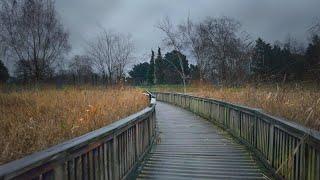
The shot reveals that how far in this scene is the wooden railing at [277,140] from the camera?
4.78 metres

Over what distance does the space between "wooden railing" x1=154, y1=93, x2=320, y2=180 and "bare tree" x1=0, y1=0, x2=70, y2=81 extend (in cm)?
1704

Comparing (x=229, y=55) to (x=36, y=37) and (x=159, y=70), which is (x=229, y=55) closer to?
(x=36, y=37)

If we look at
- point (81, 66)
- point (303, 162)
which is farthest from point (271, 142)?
point (81, 66)

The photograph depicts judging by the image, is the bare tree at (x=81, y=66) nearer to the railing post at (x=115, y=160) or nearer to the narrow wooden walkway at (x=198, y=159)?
the narrow wooden walkway at (x=198, y=159)

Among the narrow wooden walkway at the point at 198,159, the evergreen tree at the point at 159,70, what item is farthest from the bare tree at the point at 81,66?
the evergreen tree at the point at 159,70

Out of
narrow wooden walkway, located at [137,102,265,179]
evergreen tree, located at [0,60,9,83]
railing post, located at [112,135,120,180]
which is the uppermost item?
evergreen tree, located at [0,60,9,83]

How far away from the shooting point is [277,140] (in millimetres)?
6445

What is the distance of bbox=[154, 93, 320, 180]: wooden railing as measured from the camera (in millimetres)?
4779

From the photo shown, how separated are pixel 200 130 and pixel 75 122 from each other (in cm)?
705

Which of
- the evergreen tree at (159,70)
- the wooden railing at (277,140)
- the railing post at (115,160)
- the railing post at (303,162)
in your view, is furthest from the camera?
the evergreen tree at (159,70)

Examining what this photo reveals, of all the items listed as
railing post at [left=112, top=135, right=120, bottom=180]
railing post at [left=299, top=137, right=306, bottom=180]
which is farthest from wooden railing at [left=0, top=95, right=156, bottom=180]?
railing post at [left=299, top=137, right=306, bottom=180]

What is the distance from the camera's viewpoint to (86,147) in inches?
165

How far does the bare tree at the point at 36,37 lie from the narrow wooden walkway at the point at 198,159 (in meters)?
17.0

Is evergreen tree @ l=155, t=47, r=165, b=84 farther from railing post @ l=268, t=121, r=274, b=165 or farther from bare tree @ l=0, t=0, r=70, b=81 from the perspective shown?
railing post @ l=268, t=121, r=274, b=165
